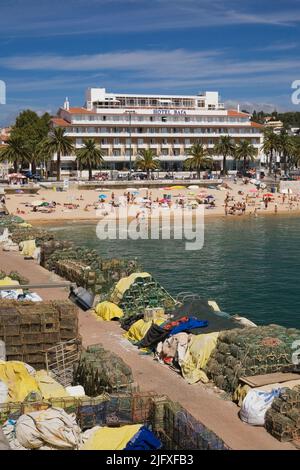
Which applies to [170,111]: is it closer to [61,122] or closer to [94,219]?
[61,122]

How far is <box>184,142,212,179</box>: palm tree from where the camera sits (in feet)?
286

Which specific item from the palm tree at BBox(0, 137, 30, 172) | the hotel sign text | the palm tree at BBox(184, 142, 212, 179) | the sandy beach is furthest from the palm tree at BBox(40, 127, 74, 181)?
the hotel sign text

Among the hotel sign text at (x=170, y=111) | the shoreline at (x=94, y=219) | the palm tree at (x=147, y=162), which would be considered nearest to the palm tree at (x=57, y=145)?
the palm tree at (x=147, y=162)

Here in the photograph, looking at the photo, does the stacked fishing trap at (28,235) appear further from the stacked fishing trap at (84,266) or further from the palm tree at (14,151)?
the palm tree at (14,151)

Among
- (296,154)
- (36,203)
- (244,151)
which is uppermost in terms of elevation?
(244,151)

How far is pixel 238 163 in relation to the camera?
98688 millimetres

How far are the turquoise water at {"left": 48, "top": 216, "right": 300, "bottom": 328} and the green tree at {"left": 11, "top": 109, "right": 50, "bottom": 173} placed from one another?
87.4 ft

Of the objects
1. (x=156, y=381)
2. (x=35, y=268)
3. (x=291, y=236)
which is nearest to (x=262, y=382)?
(x=156, y=381)

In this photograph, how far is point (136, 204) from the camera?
225 ft

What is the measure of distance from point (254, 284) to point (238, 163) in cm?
6487

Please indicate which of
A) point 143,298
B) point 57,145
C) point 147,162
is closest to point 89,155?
point 57,145

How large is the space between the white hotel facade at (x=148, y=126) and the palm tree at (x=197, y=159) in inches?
264

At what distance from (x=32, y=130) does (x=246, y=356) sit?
266ft

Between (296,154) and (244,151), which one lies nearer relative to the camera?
(244,151)
